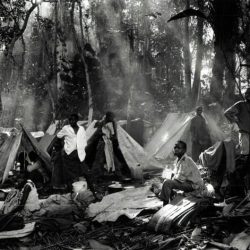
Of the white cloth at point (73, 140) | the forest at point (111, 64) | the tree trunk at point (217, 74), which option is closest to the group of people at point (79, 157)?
the white cloth at point (73, 140)

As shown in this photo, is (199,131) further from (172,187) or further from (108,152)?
(172,187)

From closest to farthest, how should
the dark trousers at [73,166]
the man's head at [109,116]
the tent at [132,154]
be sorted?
the dark trousers at [73,166] → the man's head at [109,116] → the tent at [132,154]

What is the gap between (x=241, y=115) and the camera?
565 cm

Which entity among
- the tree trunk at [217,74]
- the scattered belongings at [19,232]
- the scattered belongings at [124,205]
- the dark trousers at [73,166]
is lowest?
the scattered belongings at [124,205]

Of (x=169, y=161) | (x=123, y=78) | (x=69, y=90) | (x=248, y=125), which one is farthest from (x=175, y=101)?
(x=248, y=125)

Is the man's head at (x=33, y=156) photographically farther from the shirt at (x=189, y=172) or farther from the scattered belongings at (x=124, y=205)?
the shirt at (x=189, y=172)

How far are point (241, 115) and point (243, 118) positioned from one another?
53 millimetres

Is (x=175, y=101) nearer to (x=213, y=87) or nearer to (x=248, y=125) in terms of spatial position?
(x=213, y=87)

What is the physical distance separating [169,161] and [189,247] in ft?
24.1

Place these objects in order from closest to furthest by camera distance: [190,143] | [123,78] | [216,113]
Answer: [190,143], [216,113], [123,78]

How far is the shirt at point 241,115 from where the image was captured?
5.62 meters

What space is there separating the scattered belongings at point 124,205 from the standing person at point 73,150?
0.58 metres

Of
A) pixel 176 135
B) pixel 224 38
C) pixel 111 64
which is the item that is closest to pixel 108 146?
pixel 176 135

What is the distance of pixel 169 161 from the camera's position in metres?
10.9
